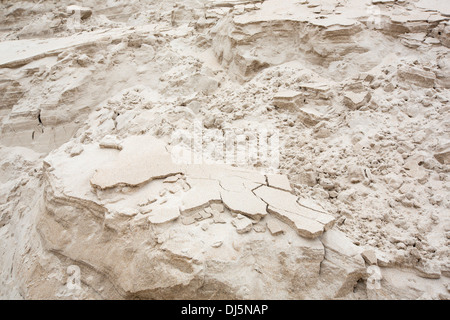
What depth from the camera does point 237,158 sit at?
3.09 metres

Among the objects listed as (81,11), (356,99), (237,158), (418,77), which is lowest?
(237,158)

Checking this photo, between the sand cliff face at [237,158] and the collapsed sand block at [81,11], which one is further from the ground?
the collapsed sand block at [81,11]

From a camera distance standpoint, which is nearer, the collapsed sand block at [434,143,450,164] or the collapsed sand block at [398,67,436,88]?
the collapsed sand block at [434,143,450,164]

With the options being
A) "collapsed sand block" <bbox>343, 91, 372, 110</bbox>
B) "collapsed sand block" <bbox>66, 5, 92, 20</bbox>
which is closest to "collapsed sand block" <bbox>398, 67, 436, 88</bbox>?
"collapsed sand block" <bbox>343, 91, 372, 110</bbox>

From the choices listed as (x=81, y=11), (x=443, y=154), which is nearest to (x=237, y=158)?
(x=443, y=154)

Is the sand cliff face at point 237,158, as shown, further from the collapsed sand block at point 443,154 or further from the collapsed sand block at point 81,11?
the collapsed sand block at point 81,11

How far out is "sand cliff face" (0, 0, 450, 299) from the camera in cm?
193

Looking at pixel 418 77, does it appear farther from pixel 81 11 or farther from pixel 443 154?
pixel 81 11

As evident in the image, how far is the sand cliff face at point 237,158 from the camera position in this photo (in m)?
1.93

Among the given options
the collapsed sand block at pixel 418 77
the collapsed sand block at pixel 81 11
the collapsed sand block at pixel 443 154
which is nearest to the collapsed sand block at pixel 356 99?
the collapsed sand block at pixel 418 77

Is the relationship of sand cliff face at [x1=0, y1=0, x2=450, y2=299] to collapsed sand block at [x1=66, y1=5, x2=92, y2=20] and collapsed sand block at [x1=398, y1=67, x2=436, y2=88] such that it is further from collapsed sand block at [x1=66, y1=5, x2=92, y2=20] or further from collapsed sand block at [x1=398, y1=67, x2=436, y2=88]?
collapsed sand block at [x1=66, y1=5, x2=92, y2=20]

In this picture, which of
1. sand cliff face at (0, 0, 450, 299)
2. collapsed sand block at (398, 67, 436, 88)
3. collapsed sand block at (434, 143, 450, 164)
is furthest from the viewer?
collapsed sand block at (398, 67, 436, 88)

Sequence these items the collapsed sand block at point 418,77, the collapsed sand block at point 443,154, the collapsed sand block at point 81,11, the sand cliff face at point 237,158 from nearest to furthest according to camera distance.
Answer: the sand cliff face at point 237,158 < the collapsed sand block at point 443,154 < the collapsed sand block at point 418,77 < the collapsed sand block at point 81,11

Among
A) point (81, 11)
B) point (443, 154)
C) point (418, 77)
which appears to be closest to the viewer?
point (443, 154)
